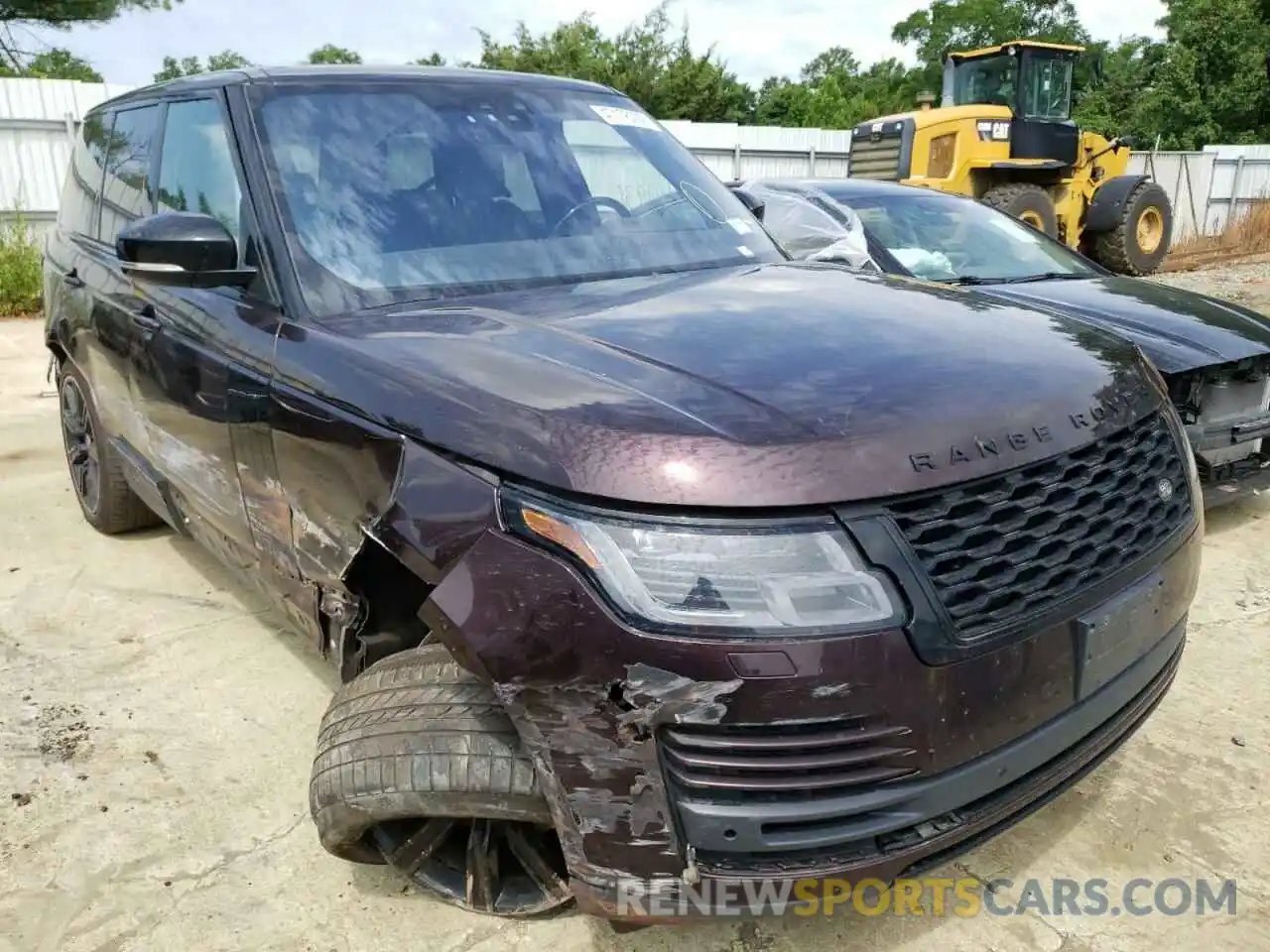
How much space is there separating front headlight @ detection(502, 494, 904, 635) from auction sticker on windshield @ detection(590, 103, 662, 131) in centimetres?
206

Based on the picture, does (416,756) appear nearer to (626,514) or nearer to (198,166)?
(626,514)

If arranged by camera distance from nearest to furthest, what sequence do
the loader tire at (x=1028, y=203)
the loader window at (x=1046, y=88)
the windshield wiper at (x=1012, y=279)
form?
1. the windshield wiper at (x=1012, y=279)
2. the loader tire at (x=1028, y=203)
3. the loader window at (x=1046, y=88)

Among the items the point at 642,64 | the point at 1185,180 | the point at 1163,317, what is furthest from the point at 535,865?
the point at 642,64

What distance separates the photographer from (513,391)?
5.93 ft

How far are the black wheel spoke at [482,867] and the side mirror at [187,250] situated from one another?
4.63 ft

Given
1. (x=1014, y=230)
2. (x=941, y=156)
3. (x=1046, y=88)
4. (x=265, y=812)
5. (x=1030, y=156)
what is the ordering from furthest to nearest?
(x=1046, y=88)
(x=1030, y=156)
(x=941, y=156)
(x=1014, y=230)
(x=265, y=812)

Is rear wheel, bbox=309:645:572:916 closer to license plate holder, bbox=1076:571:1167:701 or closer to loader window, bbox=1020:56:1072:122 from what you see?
license plate holder, bbox=1076:571:1167:701

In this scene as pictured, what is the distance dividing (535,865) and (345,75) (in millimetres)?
2158

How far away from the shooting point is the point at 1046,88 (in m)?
13.5

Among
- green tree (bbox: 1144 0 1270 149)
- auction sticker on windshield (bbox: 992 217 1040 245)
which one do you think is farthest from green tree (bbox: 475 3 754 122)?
auction sticker on windshield (bbox: 992 217 1040 245)

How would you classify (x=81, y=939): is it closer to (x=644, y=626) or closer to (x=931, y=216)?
(x=644, y=626)

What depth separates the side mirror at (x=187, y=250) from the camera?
93.4 inches

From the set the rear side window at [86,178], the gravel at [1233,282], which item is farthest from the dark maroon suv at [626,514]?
the gravel at [1233,282]

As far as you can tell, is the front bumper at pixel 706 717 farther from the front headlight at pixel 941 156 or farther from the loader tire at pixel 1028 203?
the front headlight at pixel 941 156
